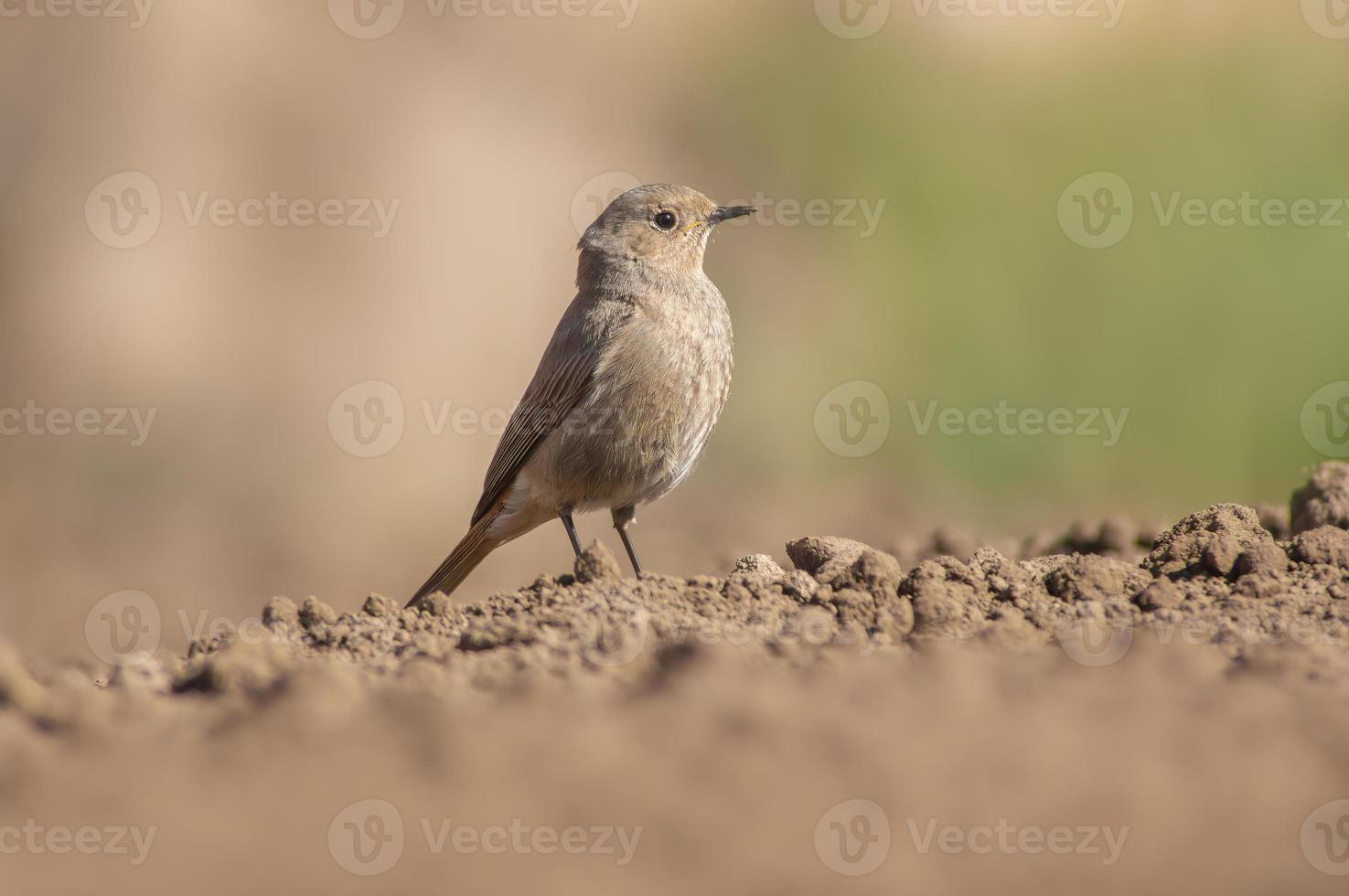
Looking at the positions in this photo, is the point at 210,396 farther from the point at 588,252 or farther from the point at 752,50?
the point at 752,50

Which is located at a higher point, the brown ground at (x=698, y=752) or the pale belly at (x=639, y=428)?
the pale belly at (x=639, y=428)

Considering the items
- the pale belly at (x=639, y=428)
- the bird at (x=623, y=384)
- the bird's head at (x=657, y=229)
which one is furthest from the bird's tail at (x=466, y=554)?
the bird's head at (x=657, y=229)

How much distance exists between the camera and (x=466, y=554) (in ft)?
23.6

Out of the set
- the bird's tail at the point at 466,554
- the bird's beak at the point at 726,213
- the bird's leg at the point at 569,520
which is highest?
the bird's beak at the point at 726,213

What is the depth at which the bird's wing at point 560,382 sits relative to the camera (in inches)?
261

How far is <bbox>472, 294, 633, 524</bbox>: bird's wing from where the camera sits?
6.62m

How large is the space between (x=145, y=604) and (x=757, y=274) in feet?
22.6

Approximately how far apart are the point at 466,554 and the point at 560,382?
3.69 ft

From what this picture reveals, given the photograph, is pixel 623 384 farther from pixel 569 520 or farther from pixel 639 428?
pixel 569 520

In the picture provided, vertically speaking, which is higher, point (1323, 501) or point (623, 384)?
point (623, 384)

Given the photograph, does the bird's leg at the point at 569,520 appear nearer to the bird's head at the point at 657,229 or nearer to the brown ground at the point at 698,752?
the bird's head at the point at 657,229

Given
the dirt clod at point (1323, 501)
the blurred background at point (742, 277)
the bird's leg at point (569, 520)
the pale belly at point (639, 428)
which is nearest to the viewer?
the dirt clod at point (1323, 501)

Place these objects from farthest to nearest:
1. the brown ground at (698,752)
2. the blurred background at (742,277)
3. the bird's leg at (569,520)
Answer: the blurred background at (742,277), the bird's leg at (569,520), the brown ground at (698,752)

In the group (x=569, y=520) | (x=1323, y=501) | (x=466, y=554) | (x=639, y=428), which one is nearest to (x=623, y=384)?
(x=639, y=428)
